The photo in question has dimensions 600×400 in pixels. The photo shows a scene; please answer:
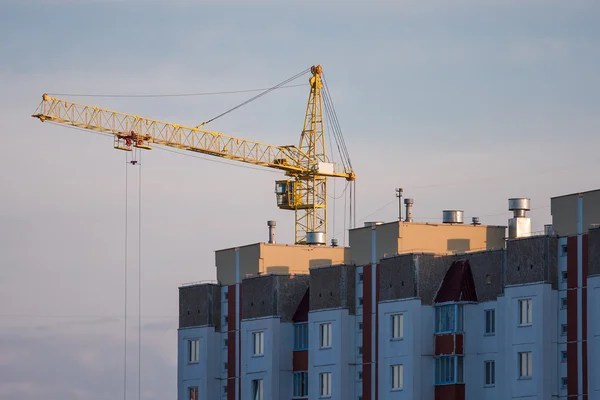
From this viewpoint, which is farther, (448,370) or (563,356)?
(448,370)

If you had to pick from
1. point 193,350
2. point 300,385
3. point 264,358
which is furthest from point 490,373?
point 193,350

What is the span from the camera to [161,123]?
189 meters

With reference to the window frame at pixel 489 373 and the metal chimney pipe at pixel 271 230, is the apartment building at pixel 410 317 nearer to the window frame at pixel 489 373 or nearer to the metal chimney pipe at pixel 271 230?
the window frame at pixel 489 373

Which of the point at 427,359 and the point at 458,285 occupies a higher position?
the point at 458,285

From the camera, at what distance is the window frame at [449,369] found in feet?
373

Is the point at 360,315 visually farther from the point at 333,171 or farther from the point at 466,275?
the point at 333,171

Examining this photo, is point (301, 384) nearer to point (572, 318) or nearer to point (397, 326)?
point (397, 326)

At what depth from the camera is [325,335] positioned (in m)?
124

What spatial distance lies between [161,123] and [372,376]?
7423 cm

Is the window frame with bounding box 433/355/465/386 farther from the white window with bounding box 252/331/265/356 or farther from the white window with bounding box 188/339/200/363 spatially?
the white window with bounding box 188/339/200/363

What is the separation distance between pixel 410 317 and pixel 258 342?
18179 mm

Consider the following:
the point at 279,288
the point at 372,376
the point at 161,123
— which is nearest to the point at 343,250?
the point at 279,288

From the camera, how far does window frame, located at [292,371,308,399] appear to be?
127688 mm

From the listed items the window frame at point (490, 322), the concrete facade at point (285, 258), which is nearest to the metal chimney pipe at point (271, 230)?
the concrete facade at point (285, 258)
